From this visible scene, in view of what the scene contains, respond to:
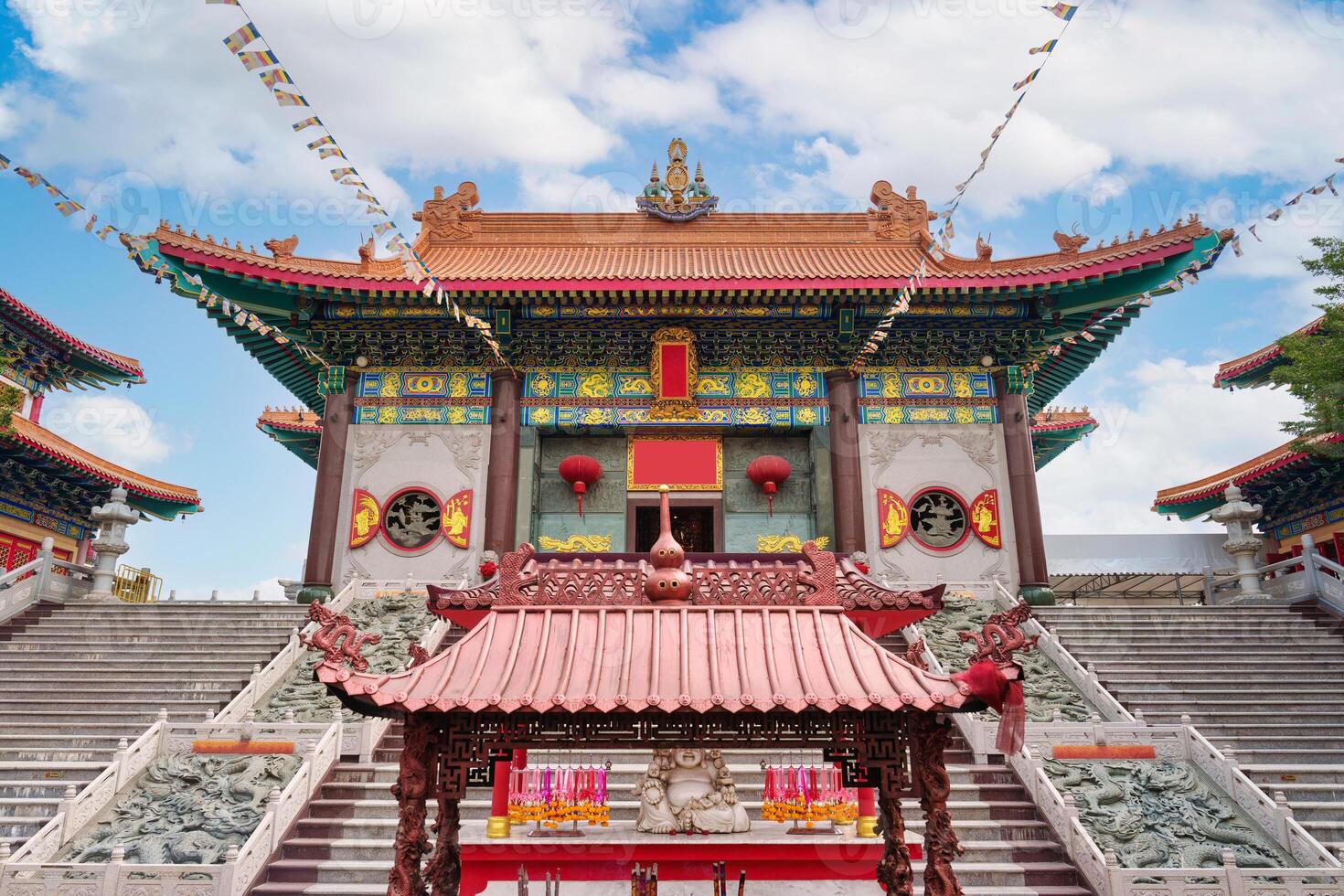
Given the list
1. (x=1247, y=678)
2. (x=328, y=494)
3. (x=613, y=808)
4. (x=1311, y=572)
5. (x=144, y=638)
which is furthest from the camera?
(x=328, y=494)

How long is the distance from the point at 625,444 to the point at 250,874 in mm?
10863

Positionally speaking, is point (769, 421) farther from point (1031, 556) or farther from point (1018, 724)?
point (1018, 724)

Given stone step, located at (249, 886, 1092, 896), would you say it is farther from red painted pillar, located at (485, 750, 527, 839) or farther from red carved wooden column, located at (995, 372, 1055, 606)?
red carved wooden column, located at (995, 372, 1055, 606)

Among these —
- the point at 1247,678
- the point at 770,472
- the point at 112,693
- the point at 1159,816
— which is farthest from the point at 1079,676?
the point at 112,693

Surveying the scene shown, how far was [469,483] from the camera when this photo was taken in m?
16.5

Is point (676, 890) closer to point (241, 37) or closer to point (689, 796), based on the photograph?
point (689, 796)

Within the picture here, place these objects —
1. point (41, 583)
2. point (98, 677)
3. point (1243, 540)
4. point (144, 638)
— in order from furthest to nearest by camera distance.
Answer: point (1243, 540) → point (41, 583) → point (144, 638) → point (98, 677)

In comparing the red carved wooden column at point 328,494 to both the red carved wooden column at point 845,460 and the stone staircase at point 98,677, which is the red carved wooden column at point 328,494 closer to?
the stone staircase at point 98,677

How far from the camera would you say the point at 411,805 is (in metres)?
5.00

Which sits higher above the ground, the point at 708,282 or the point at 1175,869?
the point at 708,282

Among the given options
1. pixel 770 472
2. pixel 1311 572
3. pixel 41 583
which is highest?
pixel 770 472

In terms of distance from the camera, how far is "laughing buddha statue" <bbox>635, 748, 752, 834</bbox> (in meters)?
6.60

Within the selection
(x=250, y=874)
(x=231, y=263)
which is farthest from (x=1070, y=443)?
(x=250, y=874)

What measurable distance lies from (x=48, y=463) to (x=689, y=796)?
2038 cm
